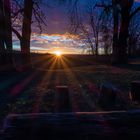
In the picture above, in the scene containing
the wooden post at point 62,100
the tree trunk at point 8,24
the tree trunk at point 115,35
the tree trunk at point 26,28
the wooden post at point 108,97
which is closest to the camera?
the wooden post at point 62,100

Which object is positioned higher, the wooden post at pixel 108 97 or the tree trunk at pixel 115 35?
the tree trunk at pixel 115 35

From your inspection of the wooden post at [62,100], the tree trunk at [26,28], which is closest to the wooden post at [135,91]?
the wooden post at [62,100]

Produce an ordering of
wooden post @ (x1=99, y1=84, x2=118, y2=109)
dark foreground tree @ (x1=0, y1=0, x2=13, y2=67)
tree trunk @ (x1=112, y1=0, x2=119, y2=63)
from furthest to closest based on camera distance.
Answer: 1. tree trunk @ (x1=112, y1=0, x2=119, y2=63)
2. dark foreground tree @ (x1=0, y1=0, x2=13, y2=67)
3. wooden post @ (x1=99, y1=84, x2=118, y2=109)

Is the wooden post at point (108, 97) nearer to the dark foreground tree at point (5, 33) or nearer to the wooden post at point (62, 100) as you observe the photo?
the wooden post at point (62, 100)

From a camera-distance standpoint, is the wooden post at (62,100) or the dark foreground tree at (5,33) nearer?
the wooden post at (62,100)

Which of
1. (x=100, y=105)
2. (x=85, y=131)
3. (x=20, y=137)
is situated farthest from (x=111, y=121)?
(x=100, y=105)

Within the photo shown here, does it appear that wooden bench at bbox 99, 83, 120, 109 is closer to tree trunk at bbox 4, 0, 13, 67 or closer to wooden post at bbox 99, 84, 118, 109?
wooden post at bbox 99, 84, 118, 109

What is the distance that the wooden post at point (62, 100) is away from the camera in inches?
305

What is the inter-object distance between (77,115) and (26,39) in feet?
64.7

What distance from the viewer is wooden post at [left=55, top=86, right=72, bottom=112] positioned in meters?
7.73

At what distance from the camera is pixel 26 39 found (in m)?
22.8

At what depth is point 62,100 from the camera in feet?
25.9

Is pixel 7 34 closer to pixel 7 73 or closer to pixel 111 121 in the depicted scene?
pixel 7 73

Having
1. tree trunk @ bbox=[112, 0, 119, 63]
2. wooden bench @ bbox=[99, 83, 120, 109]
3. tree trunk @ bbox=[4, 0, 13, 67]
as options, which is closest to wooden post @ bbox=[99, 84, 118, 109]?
wooden bench @ bbox=[99, 83, 120, 109]
